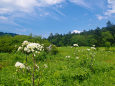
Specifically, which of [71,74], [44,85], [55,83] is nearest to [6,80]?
[44,85]

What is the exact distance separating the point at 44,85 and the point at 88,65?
3.95 m

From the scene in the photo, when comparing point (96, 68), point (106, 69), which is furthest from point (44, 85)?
point (106, 69)

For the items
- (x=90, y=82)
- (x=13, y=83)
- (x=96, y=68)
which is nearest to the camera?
(x=13, y=83)

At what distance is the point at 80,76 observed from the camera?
5.31 metres

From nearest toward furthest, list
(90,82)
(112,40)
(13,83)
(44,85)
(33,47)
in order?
(33,47), (44,85), (13,83), (90,82), (112,40)

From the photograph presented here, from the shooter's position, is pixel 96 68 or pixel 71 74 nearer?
pixel 71 74

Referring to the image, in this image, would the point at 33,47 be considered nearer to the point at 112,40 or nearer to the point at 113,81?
the point at 113,81

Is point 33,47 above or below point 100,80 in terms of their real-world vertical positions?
above

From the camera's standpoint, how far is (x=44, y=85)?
4.03m

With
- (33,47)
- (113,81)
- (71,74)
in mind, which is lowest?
(113,81)

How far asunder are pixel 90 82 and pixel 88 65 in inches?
85.5

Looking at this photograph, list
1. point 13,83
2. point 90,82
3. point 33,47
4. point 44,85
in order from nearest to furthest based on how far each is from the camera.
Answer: point 33,47, point 44,85, point 13,83, point 90,82

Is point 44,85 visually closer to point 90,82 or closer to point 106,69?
point 90,82

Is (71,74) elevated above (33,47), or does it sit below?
below
